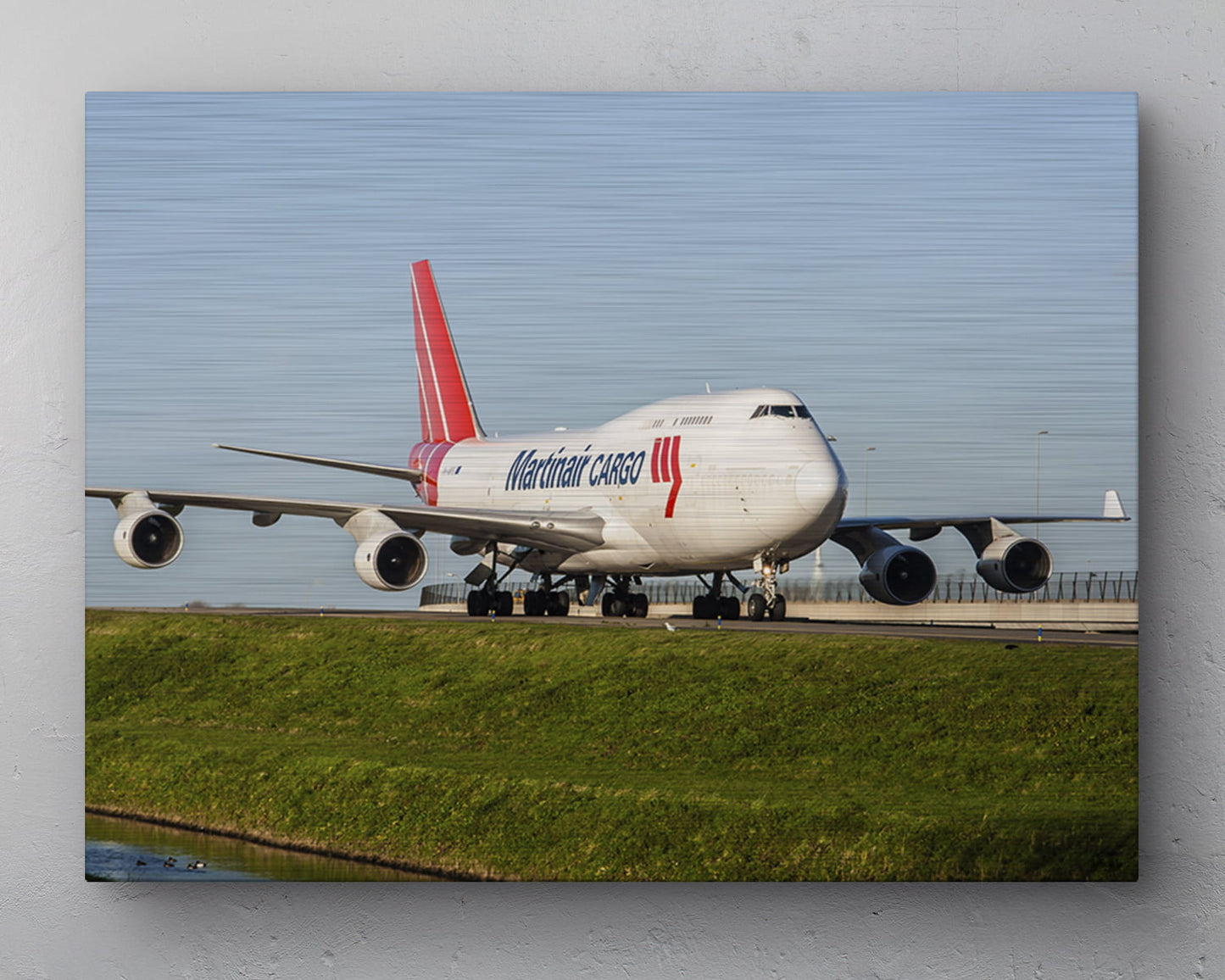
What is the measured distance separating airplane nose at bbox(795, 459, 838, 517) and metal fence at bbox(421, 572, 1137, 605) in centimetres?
29

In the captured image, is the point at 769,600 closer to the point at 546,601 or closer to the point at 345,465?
the point at 546,601

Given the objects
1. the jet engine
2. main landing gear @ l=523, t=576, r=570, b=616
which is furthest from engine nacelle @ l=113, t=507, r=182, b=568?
main landing gear @ l=523, t=576, r=570, b=616

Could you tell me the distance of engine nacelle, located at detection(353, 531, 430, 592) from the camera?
4984 mm

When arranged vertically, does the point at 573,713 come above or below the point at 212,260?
below

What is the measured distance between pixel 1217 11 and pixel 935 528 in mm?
2185

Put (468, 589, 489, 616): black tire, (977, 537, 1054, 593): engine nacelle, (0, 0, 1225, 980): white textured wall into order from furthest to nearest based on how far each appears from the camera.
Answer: (468, 589, 489, 616): black tire < (977, 537, 1054, 593): engine nacelle < (0, 0, 1225, 980): white textured wall

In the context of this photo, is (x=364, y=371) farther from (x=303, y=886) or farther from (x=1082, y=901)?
(x=1082, y=901)

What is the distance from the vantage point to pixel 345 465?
505 centimetres

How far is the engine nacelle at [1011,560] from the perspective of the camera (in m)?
4.82

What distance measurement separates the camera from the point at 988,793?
4773mm

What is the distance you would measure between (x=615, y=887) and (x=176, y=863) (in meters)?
1.57

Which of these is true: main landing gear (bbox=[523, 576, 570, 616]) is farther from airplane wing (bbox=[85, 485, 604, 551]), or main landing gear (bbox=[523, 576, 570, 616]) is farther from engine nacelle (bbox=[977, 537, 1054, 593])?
engine nacelle (bbox=[977, 537, 1054, 593])

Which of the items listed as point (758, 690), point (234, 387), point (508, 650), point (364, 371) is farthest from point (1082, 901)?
point (234, 387)

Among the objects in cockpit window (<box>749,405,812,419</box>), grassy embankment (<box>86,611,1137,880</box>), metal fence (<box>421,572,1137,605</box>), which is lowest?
grassy embankment (<box>86,611,1137,880</box>)
